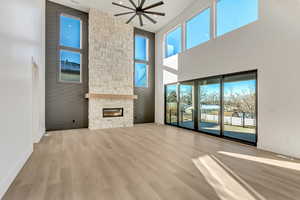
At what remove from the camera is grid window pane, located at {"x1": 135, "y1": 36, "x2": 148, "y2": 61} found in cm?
789

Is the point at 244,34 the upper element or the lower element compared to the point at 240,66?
upper

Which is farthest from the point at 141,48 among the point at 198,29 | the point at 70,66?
the point at 70,66

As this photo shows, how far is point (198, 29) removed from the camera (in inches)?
227

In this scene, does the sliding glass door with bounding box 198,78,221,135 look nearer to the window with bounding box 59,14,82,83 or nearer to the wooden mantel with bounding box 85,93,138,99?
the wooden mantel with bounding box 85,93,138,99

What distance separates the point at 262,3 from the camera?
372cm

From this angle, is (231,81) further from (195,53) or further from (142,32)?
(142,32)

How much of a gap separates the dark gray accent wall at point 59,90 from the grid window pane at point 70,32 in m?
0.19

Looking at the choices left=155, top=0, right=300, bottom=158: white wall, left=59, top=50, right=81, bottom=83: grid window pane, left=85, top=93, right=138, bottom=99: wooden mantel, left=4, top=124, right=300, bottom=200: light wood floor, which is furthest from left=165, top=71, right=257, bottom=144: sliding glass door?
left=59, top=50, right=81, bottom=83: grid window pane

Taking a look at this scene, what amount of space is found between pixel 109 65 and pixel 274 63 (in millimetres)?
5927

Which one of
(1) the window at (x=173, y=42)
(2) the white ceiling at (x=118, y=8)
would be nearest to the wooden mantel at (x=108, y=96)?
(1) the window at (x=173, y=42)

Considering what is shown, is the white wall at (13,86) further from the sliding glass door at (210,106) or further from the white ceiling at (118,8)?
the sliding glass door at (210,106)

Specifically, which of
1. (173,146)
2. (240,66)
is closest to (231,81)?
(240,66)

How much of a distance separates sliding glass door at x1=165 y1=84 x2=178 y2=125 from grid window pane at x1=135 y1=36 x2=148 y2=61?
89.3 inches

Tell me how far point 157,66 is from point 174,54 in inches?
54.4
